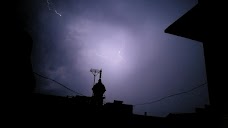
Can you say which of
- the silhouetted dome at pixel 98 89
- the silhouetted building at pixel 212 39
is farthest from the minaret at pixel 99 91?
the silhouetted building at pixel 212 39

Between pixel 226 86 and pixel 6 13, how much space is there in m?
6.18

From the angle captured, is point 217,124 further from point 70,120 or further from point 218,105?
point 70,120

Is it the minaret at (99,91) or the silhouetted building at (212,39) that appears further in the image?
the minaret at (99,91)

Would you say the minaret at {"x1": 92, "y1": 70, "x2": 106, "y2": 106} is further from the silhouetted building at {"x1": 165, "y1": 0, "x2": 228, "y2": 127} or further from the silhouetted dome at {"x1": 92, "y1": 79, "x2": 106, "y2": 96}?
the silhouetted building at {"x1": 165, "y1": 0, "x2": 228, "y2": 127}

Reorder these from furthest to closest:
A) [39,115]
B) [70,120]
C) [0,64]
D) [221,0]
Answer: [70,120], [39,115], [0,64], [221,0]

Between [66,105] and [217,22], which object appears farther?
[66,105]

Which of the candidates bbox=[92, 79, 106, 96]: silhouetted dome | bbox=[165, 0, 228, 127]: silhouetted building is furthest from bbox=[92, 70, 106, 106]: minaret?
bbox=[165, 0, 228, 127]: silhouetted building

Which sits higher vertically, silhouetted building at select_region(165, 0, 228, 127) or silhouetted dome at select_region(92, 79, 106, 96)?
silhouetted dome at select_region(92, 79, 106, 96)

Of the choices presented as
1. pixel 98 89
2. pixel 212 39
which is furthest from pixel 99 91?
pixel 212 39

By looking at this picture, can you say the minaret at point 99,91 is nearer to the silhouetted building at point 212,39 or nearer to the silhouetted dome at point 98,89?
the silhouetted dome at point 98,89

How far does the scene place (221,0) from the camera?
8.93ft

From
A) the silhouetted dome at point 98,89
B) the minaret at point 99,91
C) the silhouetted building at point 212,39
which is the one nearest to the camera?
the silhouetted building at point 212,39

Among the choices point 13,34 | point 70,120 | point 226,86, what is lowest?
point 70,120

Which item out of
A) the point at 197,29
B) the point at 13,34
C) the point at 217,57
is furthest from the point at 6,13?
the point at 217,57
